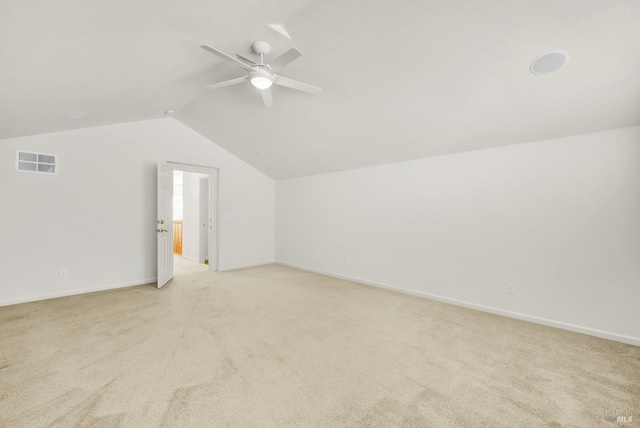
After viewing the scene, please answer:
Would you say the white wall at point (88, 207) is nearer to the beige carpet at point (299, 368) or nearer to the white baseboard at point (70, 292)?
the white baseboard at point (70, 292)

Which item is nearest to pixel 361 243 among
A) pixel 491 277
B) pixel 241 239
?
pixel 491 277

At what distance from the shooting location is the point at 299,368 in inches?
82.4

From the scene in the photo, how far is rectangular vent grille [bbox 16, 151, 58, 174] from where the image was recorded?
3562 mm

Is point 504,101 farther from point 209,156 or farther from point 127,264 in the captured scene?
point 127,264

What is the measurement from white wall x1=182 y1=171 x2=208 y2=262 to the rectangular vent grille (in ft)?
9.69

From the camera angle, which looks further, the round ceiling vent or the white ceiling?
the round ceiling vent

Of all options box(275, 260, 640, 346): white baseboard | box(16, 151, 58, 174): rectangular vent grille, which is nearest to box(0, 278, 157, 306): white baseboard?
box(16, 151, 58, 174): rectangular vent grille

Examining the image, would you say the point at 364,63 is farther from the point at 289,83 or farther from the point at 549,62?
the point at 549,62

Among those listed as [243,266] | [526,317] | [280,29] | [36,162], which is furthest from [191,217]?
[526,317]

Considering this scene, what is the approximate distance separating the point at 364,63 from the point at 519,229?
2598 millimetres

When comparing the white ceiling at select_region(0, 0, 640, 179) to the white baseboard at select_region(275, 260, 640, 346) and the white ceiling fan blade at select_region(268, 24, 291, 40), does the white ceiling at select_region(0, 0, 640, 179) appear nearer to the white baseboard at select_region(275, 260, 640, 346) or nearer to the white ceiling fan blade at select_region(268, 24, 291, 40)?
the white ceiling fan blade at select_region(268, 24, 291, 40)

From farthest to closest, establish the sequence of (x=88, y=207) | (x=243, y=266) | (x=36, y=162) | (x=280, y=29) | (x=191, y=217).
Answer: (x=191, y=217), (x=243, y=266), (x=88, y=207), (x=36, y=162), (x=280, y=29)

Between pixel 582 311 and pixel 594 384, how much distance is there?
1137 mm

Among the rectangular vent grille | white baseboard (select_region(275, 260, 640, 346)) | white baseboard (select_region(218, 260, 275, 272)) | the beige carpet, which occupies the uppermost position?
the rectangular vent grille
